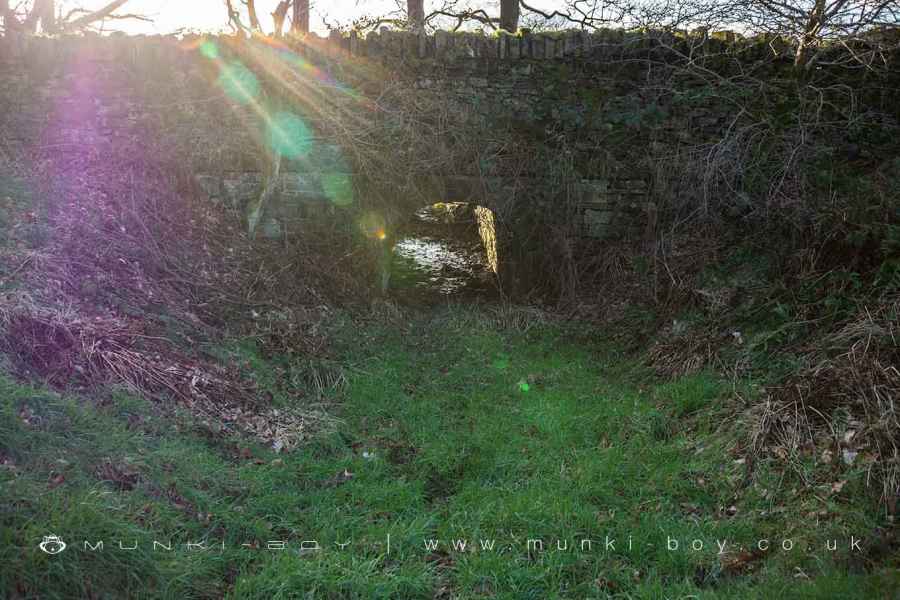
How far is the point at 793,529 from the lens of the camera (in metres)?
3.29

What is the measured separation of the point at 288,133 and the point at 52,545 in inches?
232

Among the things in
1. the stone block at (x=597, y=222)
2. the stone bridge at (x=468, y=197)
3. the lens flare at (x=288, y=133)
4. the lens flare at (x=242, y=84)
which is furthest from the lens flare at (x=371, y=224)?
the stone block at (x=597, y=222)

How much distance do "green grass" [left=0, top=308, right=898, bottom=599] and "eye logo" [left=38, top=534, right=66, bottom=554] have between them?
27mm

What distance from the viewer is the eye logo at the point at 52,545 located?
267 centimetres

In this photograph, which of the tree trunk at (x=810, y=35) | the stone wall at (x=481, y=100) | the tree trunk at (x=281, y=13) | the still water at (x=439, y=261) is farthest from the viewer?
the tree trunk at (x=281, y=13)

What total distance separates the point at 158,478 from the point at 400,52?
19.2ft

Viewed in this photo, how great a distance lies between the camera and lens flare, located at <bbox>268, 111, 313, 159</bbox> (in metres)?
7.71

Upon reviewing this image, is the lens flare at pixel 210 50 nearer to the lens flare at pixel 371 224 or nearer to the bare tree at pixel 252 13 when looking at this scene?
the lens flare at pixel 371 224

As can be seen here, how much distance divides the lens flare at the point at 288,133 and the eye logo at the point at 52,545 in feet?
18.8

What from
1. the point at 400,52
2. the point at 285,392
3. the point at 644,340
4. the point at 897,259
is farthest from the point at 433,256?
the point at 897,259

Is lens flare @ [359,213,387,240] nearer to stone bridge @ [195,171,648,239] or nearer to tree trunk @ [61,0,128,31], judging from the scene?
stone bridge @ [195,171,648,239]

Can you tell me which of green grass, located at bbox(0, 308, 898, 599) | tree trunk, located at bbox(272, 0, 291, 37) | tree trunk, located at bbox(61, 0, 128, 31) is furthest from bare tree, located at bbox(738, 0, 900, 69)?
tree trunk, located at bbox(61, 0, 128, 31)

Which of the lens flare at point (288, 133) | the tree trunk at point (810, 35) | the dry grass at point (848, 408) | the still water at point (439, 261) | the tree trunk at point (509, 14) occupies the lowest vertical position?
the still water at point (439, 261)

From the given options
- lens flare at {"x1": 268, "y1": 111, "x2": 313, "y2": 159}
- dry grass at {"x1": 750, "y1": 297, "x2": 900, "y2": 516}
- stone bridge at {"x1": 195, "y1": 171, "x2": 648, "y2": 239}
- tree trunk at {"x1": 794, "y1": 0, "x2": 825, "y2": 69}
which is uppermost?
tree trunk at {"x1": 794, "y1": 0, "x2": 825, "y2": 69}
